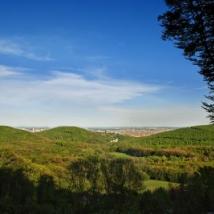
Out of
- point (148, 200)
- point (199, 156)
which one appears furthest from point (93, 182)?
point (199, 156)

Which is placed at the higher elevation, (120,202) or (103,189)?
(120,202)

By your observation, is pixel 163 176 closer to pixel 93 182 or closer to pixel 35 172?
pixel 35 172

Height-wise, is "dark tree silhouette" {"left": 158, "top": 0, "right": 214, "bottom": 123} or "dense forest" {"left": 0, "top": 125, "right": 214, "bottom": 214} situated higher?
"dark tree silhouette" {"left": 158, "top": 0, "right": 214, "bottom": 123}

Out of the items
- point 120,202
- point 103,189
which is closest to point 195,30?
point 120,202

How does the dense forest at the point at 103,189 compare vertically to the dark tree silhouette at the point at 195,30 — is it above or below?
below

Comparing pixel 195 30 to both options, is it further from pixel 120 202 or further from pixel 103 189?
pixel 103 189

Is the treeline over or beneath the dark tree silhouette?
beneath

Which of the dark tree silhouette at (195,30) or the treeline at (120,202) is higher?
the dark tree silhouette at (195,30)

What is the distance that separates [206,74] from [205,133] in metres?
116

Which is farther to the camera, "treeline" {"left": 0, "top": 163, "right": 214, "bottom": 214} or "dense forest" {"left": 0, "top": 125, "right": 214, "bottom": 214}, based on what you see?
"dense forest" {"left": 0, "top": 125, "right": 214, "bottom": 214}

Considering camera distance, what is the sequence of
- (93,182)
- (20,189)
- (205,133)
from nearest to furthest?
(20,189)
(93,182)
(205,133)

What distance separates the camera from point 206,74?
562 inches

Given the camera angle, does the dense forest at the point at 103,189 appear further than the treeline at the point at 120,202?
Yes

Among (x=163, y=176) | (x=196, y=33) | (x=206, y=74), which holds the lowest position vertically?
(x=163, y=176)
